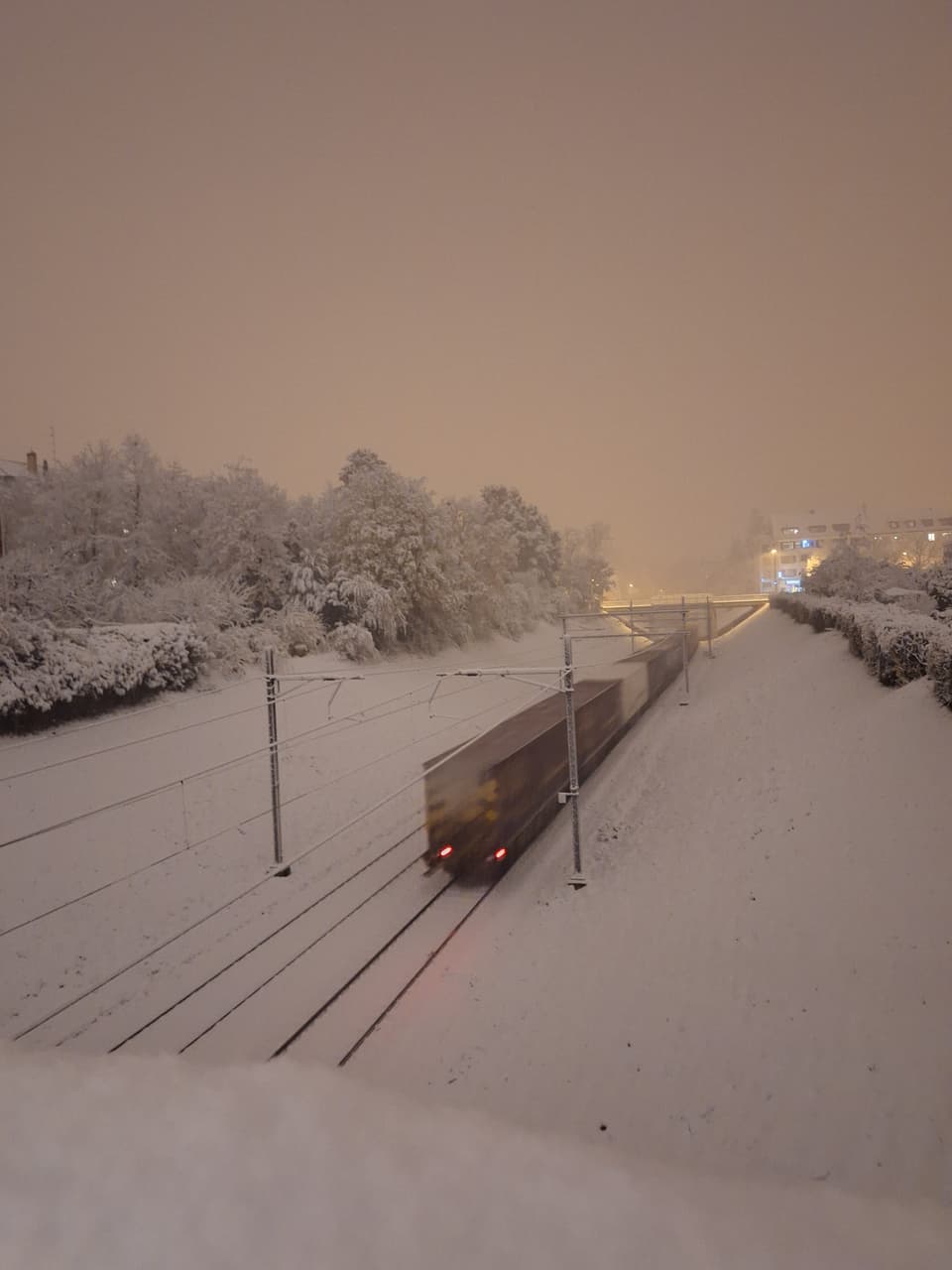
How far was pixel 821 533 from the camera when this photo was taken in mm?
133750

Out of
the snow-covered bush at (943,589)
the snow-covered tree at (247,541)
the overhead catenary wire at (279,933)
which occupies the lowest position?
the overhead catenary wire at (279,933)

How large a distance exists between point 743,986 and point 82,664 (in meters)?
16.6

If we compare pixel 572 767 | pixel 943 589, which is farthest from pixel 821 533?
pixel 572 767

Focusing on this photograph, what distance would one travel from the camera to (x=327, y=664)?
2841cm

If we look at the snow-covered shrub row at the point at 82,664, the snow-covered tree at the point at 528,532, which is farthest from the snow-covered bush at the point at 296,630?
the snow-covered tree at the point at 528,532

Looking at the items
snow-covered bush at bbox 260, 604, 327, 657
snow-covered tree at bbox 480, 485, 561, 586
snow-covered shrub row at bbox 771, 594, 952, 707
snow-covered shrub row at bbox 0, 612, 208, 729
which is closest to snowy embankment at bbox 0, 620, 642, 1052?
snow-covered shrub row at bbox 0, 612, 208, 729

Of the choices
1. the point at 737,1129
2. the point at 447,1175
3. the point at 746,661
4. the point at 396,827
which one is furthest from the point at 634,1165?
the point at 746,661

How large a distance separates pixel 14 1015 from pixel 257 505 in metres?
26.2

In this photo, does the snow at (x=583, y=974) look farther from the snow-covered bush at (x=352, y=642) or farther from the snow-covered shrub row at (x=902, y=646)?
the snow-covered bush at (x=352, y=642)

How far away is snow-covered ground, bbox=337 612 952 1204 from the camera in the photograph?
594cm

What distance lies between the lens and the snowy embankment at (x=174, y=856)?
28.8ft

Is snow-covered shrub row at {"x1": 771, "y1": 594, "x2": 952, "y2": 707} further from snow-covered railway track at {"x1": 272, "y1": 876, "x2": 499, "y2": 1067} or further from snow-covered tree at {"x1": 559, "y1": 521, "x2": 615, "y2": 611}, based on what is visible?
snow-covered tree at {"x1": 559, "y1": 521, "x2": 615, "y2": 611}

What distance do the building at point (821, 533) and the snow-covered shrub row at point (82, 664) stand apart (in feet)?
369

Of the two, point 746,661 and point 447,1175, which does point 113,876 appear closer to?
point 447,1175
